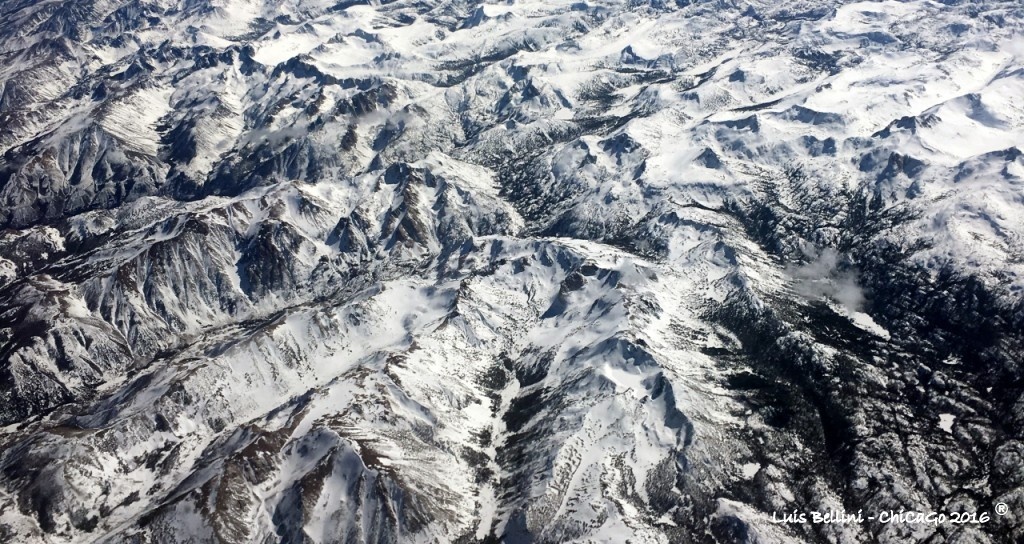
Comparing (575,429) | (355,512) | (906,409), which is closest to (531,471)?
(575,429)

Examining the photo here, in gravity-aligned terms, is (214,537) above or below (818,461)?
above

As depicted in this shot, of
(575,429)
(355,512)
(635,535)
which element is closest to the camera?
(635,535)

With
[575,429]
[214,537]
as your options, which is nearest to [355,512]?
[214,537]

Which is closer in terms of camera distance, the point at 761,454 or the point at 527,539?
the point at 527,539

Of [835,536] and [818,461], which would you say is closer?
[835,536]

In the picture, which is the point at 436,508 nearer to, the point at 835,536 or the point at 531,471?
the point at 531,471

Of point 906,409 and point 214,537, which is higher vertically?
point 214,537

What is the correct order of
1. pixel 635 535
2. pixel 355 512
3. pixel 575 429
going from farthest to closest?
pixel 575 429, pixel 355 512, pixel 635 535

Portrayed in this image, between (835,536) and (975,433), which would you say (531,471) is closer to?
(835,536)
